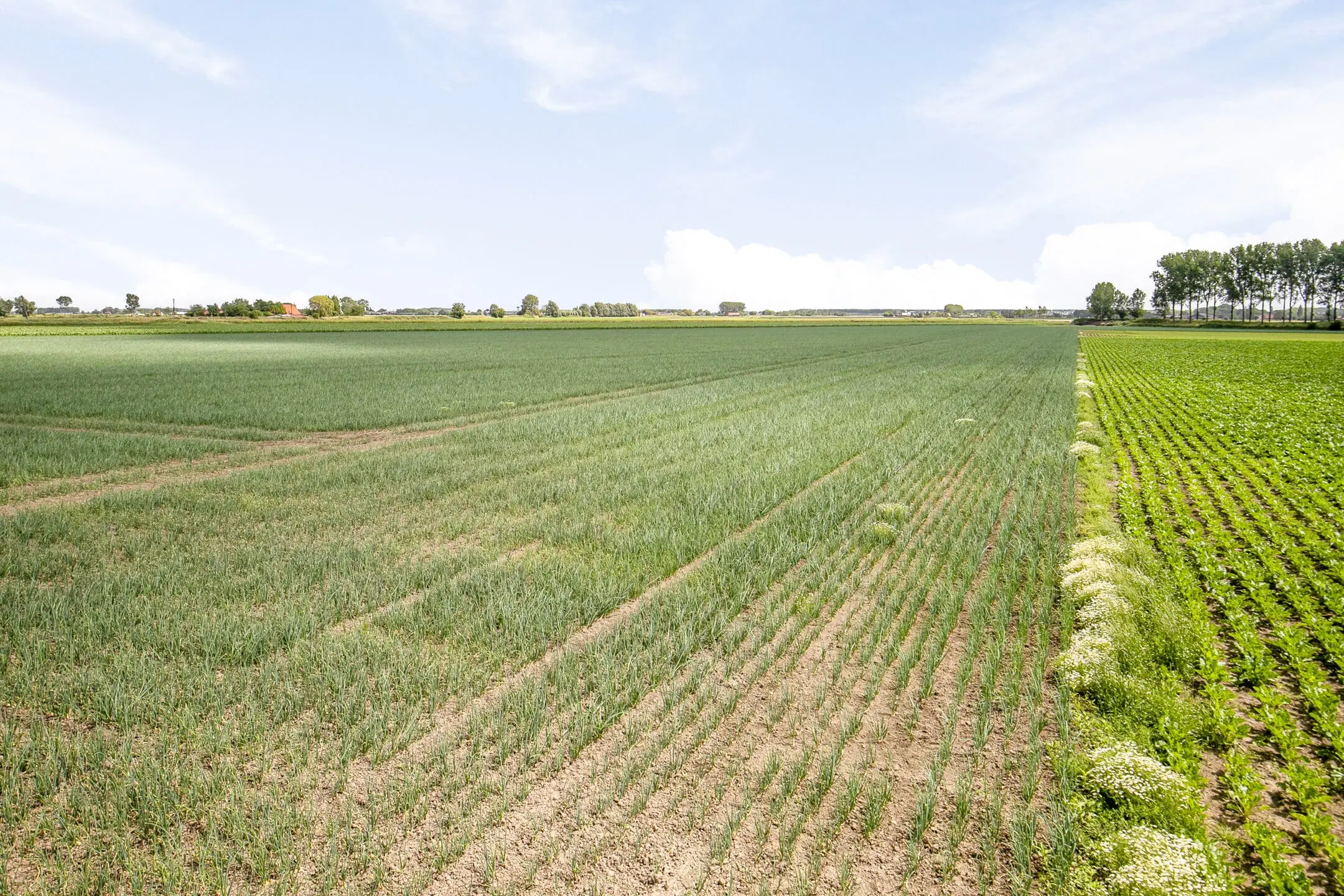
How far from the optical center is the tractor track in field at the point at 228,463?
11406 millimetres

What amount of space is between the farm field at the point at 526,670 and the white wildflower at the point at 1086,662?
23 centimetres

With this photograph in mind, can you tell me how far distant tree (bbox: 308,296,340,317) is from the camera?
5930 inches

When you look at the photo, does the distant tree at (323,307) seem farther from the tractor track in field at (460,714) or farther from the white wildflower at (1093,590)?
the white wildflower at (1093,590)

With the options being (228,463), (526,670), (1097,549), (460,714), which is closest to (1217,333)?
(1097,549)

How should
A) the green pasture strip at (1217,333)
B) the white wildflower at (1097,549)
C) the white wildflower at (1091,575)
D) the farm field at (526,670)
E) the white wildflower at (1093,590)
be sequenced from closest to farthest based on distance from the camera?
1. the farm field at (526,670)
2. the white wildflower at (1093,590)
3. the white wildflower at (1091,575)
4. the white wildflower at (1097,549)
5. the green pasture strip at (1217,333)

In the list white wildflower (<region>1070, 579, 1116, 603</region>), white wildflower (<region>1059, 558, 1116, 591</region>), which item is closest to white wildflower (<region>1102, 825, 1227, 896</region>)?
white wildflower (<region>1070, 579, 1116, 603</region>)

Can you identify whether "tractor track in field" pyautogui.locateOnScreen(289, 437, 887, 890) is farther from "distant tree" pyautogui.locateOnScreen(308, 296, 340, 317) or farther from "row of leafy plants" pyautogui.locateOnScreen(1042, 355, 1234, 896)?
"distant tree" pyautogui.locateOnScreen(308, 296, 340, 317)

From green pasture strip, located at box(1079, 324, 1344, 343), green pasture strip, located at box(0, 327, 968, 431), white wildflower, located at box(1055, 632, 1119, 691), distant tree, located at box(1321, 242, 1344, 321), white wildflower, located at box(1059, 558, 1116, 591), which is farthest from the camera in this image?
distant tree, located at box(1321, 242, 1344, 321)

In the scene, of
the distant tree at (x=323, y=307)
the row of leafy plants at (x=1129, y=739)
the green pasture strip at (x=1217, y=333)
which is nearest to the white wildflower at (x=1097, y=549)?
the row of leafy plants at (x=1129, y=739)

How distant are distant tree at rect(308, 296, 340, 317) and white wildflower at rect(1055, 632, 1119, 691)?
544ft

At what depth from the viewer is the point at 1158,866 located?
3.66 meters

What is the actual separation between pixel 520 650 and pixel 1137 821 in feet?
15.3

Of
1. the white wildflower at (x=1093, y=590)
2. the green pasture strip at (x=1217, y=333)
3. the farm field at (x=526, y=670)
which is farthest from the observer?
the green pasture strip at (x=1217, y=333)

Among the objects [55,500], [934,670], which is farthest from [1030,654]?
[55,500]
